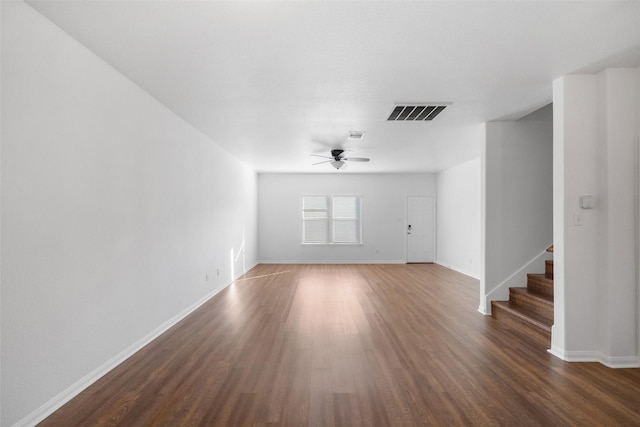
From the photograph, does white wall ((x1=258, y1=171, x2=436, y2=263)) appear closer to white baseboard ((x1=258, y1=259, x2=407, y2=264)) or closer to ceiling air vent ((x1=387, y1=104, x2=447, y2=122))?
white baseboard ((x1=258, y1=259, x2=407, y2=264))

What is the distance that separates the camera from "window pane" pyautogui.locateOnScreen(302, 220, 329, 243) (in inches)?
421

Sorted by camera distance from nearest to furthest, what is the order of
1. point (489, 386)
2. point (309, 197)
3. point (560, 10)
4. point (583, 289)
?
point (560, 10)
point (489, 386)
point (583, 289)
point (309, 197)

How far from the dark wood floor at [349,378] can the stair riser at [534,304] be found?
0.42 meters

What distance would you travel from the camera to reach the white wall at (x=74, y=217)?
2.20 metres

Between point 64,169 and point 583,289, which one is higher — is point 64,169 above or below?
above

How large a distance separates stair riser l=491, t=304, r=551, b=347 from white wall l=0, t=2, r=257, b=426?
4.09 meters

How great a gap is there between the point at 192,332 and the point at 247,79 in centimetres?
283

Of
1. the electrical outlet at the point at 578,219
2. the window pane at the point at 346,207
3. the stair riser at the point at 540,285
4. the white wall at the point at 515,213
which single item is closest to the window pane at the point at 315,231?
the window pane at the point at 346,207

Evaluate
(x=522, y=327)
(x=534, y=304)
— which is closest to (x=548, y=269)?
(x=534, y=304)

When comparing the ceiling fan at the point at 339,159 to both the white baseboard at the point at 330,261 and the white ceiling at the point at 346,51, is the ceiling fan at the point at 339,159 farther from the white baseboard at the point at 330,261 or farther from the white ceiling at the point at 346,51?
the white baseboard at the point at 330,261

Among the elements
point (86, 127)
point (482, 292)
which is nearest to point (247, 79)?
point (86, 127)

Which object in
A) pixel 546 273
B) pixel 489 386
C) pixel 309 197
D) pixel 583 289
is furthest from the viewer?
pixel 309 197

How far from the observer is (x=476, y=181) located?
814 cm

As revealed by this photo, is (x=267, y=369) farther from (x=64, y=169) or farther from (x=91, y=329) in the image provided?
(x=64, y=169)
